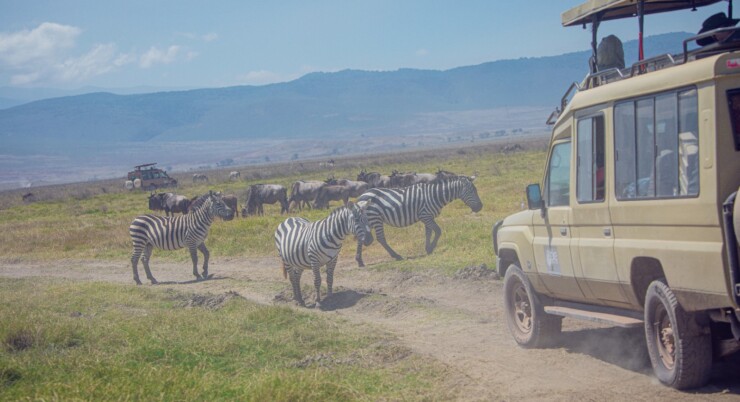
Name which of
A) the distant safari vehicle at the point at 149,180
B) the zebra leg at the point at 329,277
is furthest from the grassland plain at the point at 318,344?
the distant safari vehicle at the point at 149,180

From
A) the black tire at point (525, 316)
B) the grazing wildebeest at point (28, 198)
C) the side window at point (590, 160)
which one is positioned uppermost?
the side window at point (590, 160)

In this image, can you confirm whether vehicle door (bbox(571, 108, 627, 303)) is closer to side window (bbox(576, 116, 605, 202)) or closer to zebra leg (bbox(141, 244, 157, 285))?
side window (bbox(576, 116, 605, 202))

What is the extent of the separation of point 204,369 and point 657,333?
4201 mm

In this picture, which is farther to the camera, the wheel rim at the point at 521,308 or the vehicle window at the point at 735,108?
the wheel rim at the point at 521,308

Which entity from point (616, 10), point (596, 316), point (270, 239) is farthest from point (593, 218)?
point (270, 239)

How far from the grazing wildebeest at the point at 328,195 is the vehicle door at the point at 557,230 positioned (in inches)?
882

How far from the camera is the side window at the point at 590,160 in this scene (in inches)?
296

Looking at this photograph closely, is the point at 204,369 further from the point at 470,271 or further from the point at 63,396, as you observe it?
the point at 470,271

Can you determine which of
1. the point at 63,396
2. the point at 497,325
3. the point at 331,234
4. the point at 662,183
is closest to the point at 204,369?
the point at 63,396

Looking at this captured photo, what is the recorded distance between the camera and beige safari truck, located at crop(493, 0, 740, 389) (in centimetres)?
591

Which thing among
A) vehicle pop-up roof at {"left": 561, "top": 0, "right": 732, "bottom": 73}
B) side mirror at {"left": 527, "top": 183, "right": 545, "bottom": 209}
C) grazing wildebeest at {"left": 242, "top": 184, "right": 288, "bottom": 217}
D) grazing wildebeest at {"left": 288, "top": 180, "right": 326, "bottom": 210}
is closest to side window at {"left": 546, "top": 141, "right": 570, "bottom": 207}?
side mirror at {"left": 527, "top": 183, "right": 545, "bottom": 209}

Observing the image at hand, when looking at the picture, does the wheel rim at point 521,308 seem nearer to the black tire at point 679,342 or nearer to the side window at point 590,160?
the side window at point 590,160

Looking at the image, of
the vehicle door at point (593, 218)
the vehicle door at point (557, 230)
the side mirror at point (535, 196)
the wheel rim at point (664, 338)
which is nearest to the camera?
the wheel rim at point (664, 338)

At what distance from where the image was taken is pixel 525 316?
30.8 feet
